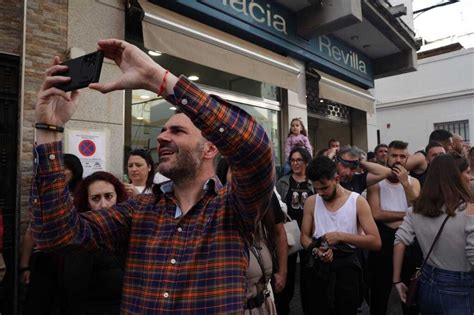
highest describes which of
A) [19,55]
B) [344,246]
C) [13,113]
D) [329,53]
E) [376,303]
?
[329,53]

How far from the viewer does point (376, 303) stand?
3.58 meters

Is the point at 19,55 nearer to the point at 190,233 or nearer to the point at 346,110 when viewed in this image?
the point at 190,233

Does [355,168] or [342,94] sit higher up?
[342,94]

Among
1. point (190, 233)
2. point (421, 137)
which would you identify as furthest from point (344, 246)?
point (421, 137)

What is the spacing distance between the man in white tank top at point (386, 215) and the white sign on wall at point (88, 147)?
2.99m

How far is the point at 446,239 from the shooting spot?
8.12 feet

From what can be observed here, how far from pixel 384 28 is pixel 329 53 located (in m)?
1.41

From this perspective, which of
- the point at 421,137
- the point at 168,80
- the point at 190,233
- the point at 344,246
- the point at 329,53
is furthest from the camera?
the point at 421,137

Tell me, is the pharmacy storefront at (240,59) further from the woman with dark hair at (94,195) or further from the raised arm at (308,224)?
the raised arm at (308,224)

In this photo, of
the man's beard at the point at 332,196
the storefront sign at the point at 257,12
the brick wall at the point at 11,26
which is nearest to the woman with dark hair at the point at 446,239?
the man's beard at the point at 332,196

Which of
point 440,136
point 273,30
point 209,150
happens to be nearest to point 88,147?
point 209,150

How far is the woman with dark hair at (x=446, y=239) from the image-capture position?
2.41 m

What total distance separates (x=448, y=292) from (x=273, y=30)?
202 inches

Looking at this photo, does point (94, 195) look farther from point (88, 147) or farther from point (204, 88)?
point (204, 88)
